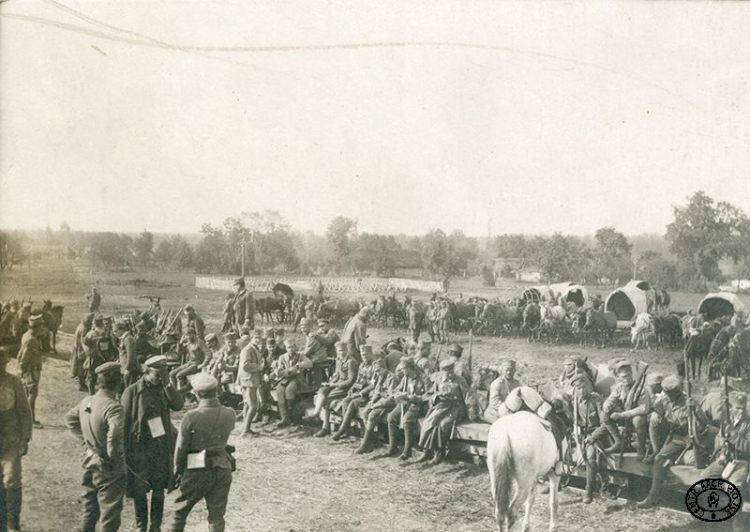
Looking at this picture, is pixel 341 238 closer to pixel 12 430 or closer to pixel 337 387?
pixel 337 387

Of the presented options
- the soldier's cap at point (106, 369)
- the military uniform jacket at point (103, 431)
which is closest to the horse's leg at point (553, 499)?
the military uniform jacket at point (103, 431)

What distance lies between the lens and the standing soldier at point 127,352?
6.22 meters

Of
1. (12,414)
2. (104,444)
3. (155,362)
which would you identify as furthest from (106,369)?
(12,414)

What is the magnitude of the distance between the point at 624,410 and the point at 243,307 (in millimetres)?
4022

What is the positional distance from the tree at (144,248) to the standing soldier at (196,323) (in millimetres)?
675

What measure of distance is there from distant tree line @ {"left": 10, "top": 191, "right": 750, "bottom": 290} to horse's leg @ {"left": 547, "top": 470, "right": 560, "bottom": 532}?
1685 millimetres

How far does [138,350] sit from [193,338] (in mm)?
592

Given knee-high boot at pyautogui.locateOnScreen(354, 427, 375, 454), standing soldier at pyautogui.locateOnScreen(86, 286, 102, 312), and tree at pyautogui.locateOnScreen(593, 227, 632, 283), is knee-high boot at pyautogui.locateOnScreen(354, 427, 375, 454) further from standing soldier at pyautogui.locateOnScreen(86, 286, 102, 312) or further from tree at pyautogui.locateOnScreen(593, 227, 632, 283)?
standing soldier at pyautogui.locateOnScreen(86, 286, 102, 312)

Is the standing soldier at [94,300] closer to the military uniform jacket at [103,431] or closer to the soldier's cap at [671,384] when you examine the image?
the military uniform jacket at [103,431]

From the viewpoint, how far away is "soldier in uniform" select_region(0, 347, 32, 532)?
4.64 meters

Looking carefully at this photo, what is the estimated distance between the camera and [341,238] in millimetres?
5766

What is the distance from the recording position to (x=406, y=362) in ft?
18.6

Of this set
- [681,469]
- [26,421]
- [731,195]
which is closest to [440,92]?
[731,195]

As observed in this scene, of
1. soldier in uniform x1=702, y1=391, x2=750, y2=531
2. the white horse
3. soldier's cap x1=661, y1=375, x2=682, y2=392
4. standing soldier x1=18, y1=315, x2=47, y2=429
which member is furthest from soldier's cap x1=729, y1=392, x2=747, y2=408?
standing soldier x1=18, y1=315, x2=47, y2=429
